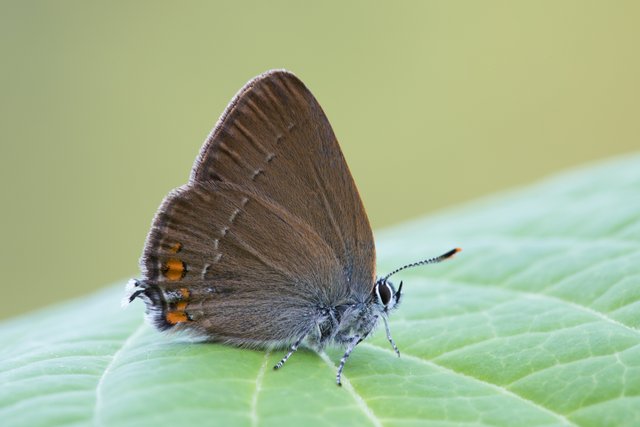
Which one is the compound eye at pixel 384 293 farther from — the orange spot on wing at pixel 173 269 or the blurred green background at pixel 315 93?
the blurred green background at pixel 315 93

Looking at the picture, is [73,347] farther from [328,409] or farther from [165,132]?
[165,132]

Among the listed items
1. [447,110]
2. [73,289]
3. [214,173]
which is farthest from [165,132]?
[214,173]

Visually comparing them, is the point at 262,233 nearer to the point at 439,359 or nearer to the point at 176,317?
the point at 176,317

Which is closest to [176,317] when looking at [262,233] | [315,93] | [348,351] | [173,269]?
[173,269]

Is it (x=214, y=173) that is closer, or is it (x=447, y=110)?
(x=214, y=173)

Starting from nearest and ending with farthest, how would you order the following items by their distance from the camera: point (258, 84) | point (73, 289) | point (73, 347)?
1. point (73, 347)
2. point (258, 84)
3. point (73, 289)
